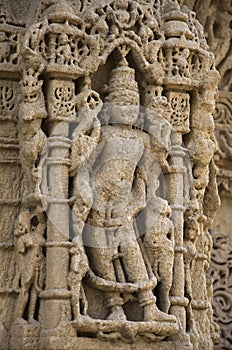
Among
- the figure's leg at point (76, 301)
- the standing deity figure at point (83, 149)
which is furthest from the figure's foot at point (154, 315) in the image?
the standing deity figure at point (83, 149)

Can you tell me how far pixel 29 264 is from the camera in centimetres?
627

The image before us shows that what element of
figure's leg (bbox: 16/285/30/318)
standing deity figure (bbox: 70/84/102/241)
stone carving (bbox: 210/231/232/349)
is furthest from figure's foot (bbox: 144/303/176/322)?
stone carving (bbox: 210/231/232/349)

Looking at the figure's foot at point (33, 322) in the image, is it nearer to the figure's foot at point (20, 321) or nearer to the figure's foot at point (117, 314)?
the figure's foot at point (20, 321)

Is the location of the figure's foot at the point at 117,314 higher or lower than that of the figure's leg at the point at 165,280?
lower

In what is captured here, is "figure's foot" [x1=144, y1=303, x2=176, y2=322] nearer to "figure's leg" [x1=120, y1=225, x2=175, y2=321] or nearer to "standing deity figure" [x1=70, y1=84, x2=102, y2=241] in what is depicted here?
"figure's leg" [x1=120, y1=225, x2=175, y2=321]

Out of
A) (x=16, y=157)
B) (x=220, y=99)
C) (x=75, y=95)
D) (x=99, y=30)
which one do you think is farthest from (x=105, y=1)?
(x=220, y=99)

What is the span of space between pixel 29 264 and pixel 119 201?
645 millimetres

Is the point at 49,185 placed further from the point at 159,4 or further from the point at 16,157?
the point at 159,4

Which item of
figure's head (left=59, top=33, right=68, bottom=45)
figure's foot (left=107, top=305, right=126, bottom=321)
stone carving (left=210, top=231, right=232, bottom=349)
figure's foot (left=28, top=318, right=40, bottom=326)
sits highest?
figure's head (left=59, top=33, right=68, bottom=45)

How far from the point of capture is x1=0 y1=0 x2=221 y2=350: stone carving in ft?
20.5

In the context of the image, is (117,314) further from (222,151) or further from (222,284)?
(222,151)

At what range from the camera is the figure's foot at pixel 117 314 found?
246 inches

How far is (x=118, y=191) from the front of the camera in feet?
21.1

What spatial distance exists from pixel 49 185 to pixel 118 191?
41 cm
